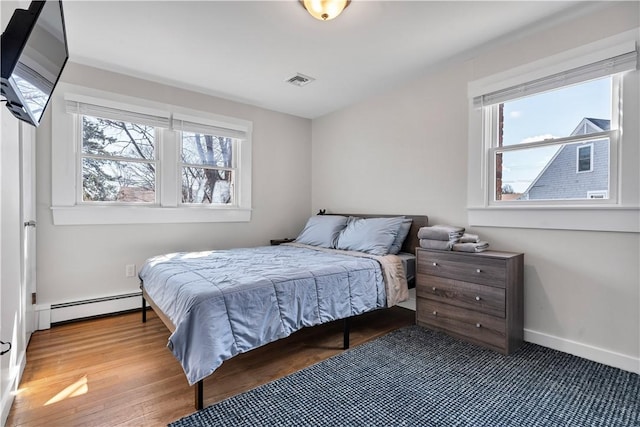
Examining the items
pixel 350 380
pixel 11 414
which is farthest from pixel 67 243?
pixel 350 380

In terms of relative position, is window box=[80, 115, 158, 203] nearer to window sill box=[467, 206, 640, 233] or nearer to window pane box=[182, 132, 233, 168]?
window pane box=[182, 132, 233, 168]

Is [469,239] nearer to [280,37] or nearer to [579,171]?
[579,171]

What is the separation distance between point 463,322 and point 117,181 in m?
3.50

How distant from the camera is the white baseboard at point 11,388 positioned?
147cm

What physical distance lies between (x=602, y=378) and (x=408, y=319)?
141 centimetres

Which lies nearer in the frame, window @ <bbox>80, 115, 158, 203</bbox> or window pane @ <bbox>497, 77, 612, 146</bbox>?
window pane @ <bbox>497, 77, 612, 146</bbox>

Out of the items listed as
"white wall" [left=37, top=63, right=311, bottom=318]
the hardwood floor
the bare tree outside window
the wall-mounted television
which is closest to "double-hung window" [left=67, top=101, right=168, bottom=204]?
"white wall" [left=37, top=63, right=311, bottom=318]

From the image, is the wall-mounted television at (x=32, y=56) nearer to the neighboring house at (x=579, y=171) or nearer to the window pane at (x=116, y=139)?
the window pane at (x=116, y=139)

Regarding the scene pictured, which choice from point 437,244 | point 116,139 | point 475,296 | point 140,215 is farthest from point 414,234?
point 116,139

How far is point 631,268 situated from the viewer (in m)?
1.98

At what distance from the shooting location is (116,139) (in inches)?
124

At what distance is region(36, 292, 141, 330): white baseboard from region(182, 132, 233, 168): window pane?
1597 mm

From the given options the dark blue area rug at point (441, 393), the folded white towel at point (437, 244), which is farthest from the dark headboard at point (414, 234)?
the dark blue area rug at point (441, 393)

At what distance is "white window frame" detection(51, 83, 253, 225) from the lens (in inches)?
110
